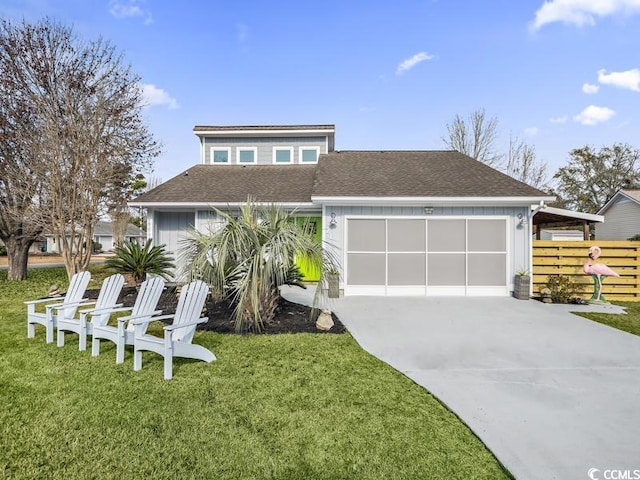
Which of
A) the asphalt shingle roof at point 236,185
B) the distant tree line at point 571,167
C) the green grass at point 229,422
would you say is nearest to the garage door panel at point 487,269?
the asphalt shingle roof at point 236,185

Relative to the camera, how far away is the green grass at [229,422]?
2443mm

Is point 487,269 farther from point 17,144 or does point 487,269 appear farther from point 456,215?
point 17,144

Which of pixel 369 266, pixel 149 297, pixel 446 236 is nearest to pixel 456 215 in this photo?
pixel 446 236

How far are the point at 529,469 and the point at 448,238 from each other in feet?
25.4

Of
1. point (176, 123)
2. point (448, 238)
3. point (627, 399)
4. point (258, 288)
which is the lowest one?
point (627, 399)

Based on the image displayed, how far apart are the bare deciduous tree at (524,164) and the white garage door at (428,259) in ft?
65.7

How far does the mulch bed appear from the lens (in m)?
6.06

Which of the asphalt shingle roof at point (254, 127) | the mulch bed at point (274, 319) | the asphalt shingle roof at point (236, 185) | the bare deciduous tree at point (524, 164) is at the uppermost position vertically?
the bare deciduous tree at point (524, 164)

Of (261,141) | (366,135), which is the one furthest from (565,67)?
(261,141)

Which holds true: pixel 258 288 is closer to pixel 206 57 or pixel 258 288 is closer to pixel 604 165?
pixel 206 57

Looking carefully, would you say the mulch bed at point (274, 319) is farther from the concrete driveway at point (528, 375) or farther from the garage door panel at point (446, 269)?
the garage door panel at point (446, 269)

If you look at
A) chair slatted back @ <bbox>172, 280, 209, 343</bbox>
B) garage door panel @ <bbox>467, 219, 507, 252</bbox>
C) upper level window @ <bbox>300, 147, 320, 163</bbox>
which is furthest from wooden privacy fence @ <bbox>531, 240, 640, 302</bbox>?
chair slatted back @ <bbox>172, 280, 209, 343</bbox>

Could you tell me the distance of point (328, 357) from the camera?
186 inches

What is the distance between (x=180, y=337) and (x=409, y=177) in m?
8.71
